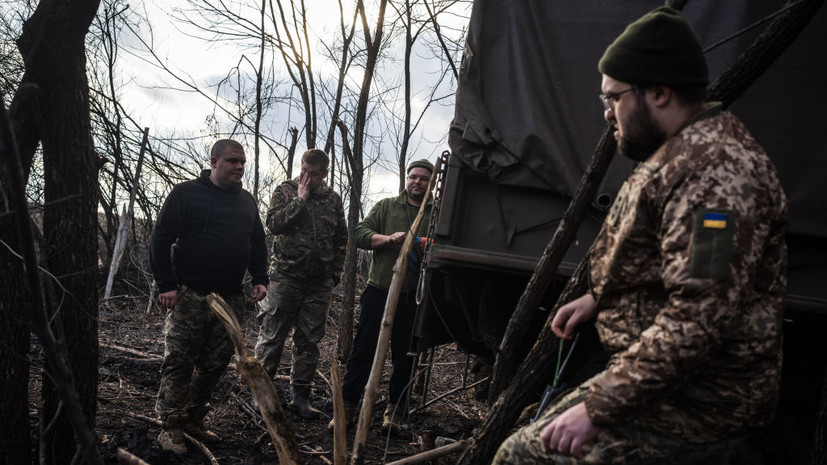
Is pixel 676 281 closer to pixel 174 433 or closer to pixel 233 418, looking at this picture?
pixel 174 433

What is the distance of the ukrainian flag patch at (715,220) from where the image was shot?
153 centimetres

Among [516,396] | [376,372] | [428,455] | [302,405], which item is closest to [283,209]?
Result: [302,405]

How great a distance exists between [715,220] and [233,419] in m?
4.65

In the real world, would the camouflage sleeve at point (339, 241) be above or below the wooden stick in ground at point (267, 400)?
above

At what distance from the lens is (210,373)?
4.73 m

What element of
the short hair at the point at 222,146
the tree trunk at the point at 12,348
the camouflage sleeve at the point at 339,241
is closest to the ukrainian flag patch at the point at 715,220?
→ the tree trunk at the point at 12,348

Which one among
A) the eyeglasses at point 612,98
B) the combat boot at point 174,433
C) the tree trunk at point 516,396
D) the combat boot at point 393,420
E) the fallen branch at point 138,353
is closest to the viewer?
the eyeglasses at point 612,98

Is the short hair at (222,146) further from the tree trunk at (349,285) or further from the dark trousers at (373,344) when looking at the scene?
the tree trunk at (349,285)

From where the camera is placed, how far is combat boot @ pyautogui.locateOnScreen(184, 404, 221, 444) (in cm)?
464

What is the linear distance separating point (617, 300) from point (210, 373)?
145 inches

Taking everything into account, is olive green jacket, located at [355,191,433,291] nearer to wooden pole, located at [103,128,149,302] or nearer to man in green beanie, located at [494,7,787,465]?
man in green beanie, located at [494,7,787,465]

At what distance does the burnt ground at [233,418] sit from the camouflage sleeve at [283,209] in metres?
1.53

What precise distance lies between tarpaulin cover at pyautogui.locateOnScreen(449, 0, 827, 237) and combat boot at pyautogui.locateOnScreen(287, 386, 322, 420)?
2935mm

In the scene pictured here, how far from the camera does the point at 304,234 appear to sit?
5.80m
